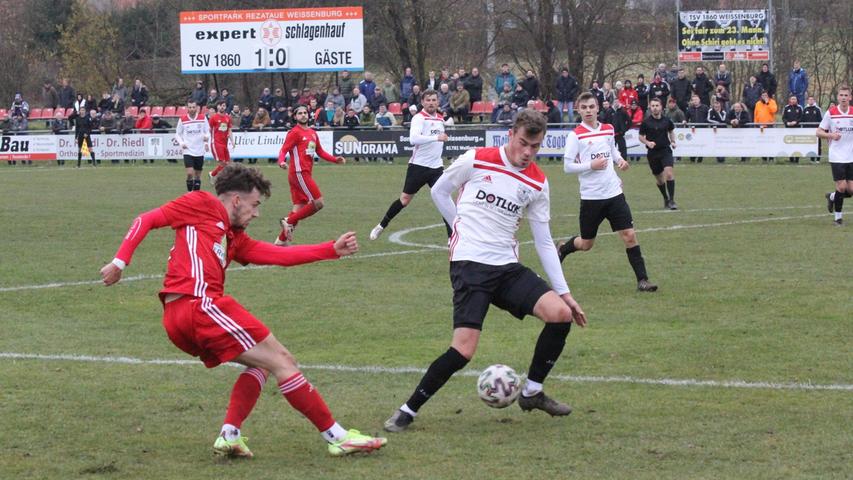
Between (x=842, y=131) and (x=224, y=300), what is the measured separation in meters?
13.5

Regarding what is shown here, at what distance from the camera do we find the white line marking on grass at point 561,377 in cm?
811

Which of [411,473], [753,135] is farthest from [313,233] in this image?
[753,135]

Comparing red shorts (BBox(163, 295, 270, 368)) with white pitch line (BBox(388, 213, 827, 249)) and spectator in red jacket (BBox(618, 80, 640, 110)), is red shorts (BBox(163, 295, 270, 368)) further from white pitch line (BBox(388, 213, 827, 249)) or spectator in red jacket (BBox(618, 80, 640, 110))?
spectator in red jacket (BBox(618, 80, 640, 110))

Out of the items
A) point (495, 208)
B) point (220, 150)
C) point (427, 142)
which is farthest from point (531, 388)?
point (220, 150)

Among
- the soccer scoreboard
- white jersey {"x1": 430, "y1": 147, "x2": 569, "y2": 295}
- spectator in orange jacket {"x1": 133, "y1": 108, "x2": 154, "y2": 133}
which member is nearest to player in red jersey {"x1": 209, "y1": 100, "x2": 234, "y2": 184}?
spectator in orange jacket {"x1": 133, "y1": 108, "x2": 154, "y2": 133}

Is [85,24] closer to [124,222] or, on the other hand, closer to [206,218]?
[124,222]

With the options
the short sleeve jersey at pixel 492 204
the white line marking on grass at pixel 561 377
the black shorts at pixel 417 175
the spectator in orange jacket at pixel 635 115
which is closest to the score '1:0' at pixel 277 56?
the spectator in orange jacket at pixel 635 115

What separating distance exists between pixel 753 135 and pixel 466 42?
69.8 ft

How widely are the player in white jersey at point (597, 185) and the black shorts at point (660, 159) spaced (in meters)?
8.36

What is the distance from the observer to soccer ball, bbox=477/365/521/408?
730 cm

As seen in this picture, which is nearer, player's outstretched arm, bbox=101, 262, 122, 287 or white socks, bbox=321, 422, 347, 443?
player's outstretched arm, bbox=101, 262, 122, 287

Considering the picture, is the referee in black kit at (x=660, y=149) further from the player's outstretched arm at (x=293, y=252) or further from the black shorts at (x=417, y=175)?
the player's outstretched arm at (x=293, y=252)

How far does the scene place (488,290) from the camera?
23.8 feet

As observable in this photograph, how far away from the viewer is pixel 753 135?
3316 cm
